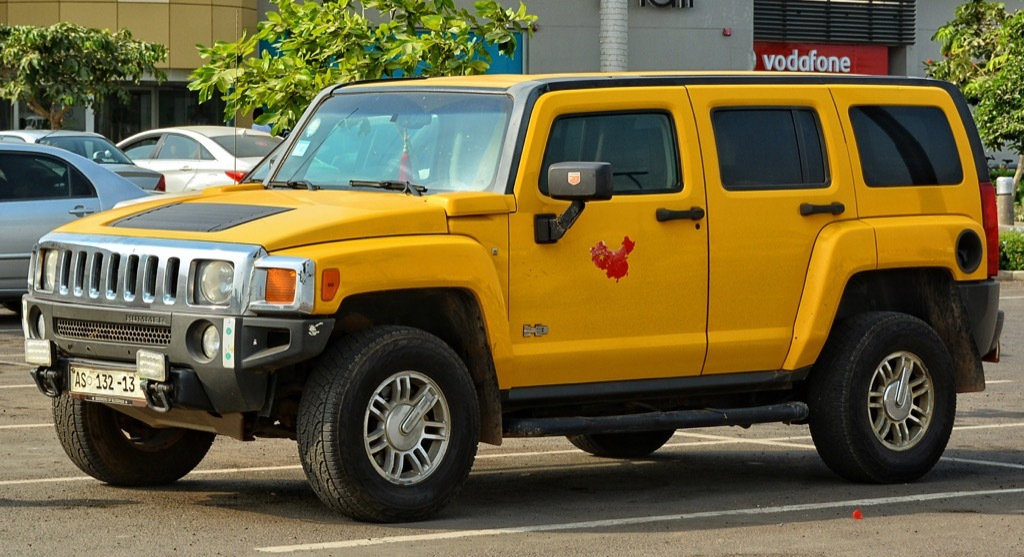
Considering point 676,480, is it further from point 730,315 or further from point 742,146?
point 742,146

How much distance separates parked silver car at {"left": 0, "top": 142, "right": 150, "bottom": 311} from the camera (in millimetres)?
16266

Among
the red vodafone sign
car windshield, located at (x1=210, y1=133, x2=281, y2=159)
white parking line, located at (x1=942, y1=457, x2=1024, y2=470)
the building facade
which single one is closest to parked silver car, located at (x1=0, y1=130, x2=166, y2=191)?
car windshield, located at (x1=210, y1=133, x2=281, y2=159)

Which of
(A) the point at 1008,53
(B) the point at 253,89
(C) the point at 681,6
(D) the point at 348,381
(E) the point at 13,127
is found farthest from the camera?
(C) the point at 681,6

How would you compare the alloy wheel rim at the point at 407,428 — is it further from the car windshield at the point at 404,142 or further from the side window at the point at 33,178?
the side window at the point at 33,178

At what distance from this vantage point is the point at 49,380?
783 cm

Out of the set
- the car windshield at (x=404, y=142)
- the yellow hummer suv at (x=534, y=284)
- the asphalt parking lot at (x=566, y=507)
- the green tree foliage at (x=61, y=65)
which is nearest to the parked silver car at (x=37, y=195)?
the asphalt parking lot at (x=566, y=507)

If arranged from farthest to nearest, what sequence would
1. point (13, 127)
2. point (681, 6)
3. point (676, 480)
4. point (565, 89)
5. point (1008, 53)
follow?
point (681, 6), point (13, 127), point (1008, 53), point (676, 480), point (565, 89)

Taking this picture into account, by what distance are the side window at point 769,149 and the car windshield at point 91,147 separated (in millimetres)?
16311

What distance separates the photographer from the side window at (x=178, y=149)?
25.3m

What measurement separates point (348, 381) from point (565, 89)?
5.69 feet

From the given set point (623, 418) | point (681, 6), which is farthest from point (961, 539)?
point (681, 6)

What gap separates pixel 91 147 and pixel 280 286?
58.1 feet

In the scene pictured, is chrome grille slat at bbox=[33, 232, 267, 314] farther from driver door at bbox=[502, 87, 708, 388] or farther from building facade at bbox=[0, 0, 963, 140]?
building facade at bbox=[0, 0, 963, 140]

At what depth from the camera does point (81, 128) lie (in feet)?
134
